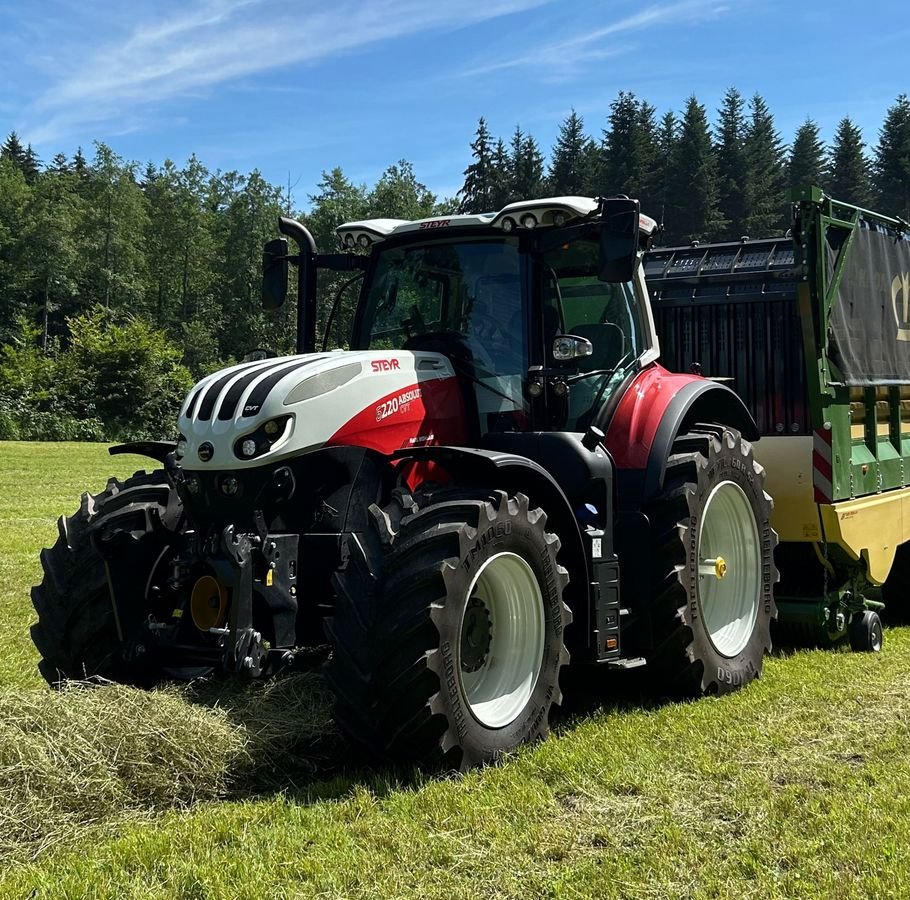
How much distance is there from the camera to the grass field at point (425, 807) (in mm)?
3375

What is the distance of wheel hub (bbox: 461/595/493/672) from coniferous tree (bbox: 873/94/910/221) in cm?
6842

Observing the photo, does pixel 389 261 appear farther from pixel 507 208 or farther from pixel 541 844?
pixel 541 844

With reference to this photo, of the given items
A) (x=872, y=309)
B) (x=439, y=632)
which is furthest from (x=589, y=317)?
(x=872, y=309)

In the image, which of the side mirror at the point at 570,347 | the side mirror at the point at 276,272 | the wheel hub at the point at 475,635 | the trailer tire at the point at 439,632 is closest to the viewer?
the trailer tire at the point at 439,632

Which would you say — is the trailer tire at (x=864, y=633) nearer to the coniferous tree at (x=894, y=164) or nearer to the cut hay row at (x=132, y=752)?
the cut hay row at (x=132, y=752)

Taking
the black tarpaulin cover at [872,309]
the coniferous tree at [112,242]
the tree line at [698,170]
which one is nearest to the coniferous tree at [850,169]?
the tree line at [698,170]

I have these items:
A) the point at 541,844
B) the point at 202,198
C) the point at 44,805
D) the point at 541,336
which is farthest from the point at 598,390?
the point at 202,198

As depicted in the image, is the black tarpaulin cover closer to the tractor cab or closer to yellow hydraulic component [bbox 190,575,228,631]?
the tractor cab

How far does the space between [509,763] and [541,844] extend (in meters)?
0.84

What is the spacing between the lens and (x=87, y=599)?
5113 mm

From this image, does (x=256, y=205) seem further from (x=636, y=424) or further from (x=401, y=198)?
(x=636, y=424)

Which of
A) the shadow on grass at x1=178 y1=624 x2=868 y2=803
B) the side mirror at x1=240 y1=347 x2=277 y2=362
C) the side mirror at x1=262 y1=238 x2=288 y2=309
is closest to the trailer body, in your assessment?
the shadow on grass at x1=178 y1=624 x2=868 y2=803

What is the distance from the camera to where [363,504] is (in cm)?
489

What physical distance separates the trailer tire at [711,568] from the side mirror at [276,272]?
7.88ft
